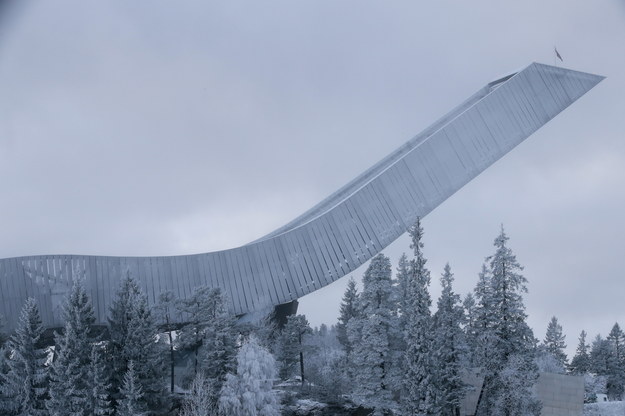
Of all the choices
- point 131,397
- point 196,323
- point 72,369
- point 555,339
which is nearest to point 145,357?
point 131,397

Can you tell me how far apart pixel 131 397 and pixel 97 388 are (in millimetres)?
1327

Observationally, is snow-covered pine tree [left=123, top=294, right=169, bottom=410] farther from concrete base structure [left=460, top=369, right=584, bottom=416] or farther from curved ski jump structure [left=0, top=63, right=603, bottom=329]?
concrete base structure [left=460, top=369, right=584, bottom=416]

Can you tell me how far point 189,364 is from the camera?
32312 millimetres

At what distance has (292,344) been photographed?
33062mm

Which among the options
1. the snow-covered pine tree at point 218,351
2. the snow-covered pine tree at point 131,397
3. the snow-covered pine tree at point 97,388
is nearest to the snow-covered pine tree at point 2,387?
the snow-covered pine tree at point 97,388

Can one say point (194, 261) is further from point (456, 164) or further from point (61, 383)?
point (456, 164)

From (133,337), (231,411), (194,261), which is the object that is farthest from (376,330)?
(194,261)

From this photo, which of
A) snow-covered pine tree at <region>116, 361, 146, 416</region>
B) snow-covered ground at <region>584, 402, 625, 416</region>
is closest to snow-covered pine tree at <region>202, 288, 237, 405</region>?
snow-covered pine tree at <region>116, 361, 146, 416</region>

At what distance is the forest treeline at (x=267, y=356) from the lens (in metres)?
26.2

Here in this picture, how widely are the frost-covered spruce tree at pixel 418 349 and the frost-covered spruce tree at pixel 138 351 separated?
9.46 meters

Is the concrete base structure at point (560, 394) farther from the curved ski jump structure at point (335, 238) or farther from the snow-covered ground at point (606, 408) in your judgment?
the curved ski jump structure at point (335, 238)

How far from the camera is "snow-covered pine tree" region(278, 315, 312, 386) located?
32.9 m

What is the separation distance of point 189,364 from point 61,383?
283 inches

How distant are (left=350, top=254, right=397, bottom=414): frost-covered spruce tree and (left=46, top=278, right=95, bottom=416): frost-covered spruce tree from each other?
34.8 ft
